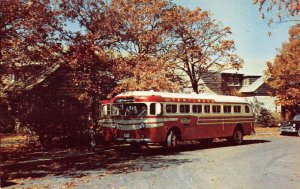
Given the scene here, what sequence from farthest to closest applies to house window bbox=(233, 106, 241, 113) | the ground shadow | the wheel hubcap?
the wheel hubcap < house window bbox=(233, 106, 241, 113) < the ground shadow

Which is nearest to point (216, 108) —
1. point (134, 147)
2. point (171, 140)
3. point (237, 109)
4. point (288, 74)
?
point (237, 109)

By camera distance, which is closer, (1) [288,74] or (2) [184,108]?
(2) [184,108]

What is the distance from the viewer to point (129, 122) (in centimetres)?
1938

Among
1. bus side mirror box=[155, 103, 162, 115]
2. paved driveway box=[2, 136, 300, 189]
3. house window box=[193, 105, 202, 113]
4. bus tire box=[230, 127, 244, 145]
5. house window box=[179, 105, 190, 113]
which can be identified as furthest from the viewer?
bus tire box=[230, 127, 244, 145]

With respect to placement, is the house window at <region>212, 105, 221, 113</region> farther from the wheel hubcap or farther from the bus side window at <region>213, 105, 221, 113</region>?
the wheel hubcap

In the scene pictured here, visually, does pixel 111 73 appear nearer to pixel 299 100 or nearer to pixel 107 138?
pixel 107 138

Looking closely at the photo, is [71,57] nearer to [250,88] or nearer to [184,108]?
[184,108]

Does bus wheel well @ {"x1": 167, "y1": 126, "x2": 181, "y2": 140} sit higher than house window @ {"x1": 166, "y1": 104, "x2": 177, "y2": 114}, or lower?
lower

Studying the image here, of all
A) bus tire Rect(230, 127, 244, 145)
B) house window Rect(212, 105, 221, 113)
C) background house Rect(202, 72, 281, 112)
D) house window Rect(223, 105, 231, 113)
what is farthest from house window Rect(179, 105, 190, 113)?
background house Rect(202, 72, 281, 112)

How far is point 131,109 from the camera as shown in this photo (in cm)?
1964

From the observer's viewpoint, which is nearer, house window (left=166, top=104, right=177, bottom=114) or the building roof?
house window (left=166, top=104, right=177, bottom=114)

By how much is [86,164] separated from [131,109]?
15.2 ft

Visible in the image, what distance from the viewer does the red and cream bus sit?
19109mm

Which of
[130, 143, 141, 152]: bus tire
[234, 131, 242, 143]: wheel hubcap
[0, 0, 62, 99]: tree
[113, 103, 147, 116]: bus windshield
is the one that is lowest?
[130, 143, 141, 152]: bus tire
